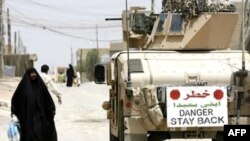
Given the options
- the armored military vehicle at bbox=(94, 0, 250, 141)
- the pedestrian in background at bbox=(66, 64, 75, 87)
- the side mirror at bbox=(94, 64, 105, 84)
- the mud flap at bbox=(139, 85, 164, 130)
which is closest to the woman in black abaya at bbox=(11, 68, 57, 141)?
the armored military vehicle at bbox=(94, 0, 250, 141)

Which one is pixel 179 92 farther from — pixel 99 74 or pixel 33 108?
pixel 99 74

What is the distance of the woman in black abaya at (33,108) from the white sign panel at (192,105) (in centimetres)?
223

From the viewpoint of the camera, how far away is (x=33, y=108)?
988 centimetres

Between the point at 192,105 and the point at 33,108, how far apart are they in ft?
8.42

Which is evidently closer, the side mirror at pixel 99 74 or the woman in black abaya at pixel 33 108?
the woman in black abaya at pixel 33 108

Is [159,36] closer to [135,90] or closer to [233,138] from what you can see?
[135,90]

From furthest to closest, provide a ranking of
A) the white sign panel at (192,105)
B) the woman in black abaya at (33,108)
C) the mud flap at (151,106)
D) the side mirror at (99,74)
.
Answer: the side mirror at (99,74)
the woman in black abaya at (33,108)
the white sign panel at (192,105)
the mud flap at (151,106)

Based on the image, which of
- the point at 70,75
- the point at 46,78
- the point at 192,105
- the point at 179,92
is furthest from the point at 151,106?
the point at 70,75

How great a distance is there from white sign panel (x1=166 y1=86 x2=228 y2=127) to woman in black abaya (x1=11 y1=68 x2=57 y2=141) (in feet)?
7.31

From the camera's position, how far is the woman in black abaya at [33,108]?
9844 mm

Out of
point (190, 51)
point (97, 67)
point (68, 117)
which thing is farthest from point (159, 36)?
point (68, 117)

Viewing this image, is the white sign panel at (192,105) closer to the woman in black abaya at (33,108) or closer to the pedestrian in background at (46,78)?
the woman in black abaya at (33,108)

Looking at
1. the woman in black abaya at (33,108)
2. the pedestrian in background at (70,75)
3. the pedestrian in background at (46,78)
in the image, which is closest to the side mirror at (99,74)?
the pedestrian in background at (46,78)

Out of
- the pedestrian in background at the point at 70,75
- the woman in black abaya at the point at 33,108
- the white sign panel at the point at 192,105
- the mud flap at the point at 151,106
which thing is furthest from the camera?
the pedestrian in background at the point at 70,75
